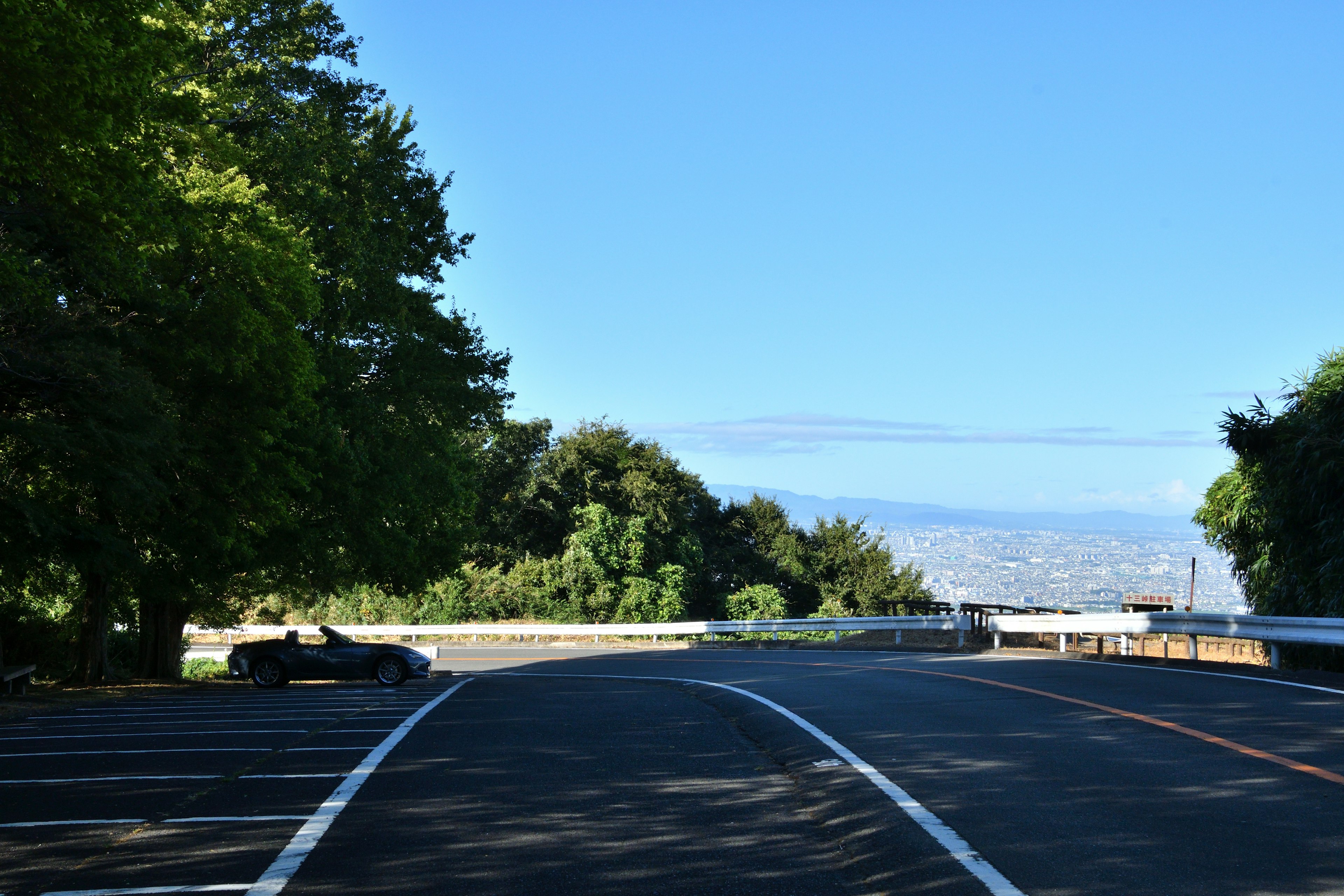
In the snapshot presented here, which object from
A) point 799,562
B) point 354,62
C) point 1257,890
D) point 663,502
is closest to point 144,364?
point 354,62

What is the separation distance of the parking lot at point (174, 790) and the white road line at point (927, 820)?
941 millimetres

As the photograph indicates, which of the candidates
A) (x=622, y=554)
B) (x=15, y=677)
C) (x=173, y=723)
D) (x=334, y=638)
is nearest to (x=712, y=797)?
(x=173, y=723)

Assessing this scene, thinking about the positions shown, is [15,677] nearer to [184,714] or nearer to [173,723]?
[184,714]

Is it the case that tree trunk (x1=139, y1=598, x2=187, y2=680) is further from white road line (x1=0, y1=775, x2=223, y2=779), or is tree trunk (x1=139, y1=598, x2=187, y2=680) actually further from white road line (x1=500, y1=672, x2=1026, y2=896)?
white road line (x1=500, y1=672, x2=1026, y2=896)

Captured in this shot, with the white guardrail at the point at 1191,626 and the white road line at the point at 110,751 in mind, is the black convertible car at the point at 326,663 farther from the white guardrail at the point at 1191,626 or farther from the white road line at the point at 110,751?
the white guardrail at the point at 1191,626

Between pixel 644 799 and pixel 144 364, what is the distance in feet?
43.9

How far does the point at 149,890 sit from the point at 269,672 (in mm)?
16768

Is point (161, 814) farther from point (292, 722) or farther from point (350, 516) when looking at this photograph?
point (350, 516)

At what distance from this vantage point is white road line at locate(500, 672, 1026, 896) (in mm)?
5617

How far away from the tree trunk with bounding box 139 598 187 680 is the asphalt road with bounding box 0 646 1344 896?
1104 centimetres

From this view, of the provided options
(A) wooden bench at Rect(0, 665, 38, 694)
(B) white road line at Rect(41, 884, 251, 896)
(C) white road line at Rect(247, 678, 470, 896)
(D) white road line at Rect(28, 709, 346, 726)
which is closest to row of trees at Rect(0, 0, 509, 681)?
(A) wooden bench at Rect(0, 665, 38, 694)

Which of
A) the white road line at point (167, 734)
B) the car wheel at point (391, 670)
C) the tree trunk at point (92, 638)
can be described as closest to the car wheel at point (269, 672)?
the car wheel at point (391, 670)

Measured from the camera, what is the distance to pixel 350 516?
2380cm

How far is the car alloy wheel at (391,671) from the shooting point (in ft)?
71.5
